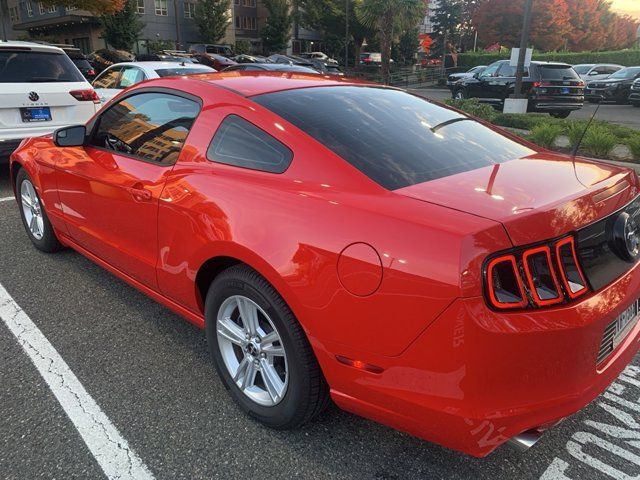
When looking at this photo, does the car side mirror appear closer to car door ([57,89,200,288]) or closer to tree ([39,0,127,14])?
car door ([57,89,200,288])

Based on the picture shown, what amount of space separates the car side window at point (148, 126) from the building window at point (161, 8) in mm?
48858

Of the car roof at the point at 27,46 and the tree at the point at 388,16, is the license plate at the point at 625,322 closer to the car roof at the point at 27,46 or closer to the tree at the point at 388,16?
the car roof at the point at 27,46

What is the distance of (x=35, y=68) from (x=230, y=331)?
5611 millimetres

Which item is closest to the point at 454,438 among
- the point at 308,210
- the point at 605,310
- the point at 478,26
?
the point at 605,310

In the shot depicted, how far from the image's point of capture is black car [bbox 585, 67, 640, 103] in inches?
822

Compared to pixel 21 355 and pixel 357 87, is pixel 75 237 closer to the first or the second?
pixel 21 355

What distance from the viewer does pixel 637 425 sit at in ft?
7.93

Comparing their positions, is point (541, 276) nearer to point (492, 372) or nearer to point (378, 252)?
point (492, 372)

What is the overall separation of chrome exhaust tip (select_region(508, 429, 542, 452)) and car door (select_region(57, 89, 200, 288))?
6.49 ft

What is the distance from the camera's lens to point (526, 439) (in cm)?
179

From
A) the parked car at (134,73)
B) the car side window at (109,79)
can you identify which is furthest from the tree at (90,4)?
the parked car at (134,73)

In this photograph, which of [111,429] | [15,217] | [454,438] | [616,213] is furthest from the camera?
[15,217]

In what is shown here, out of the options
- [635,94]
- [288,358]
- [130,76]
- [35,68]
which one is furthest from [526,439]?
[635,94]

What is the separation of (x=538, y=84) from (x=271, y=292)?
48.2ft
